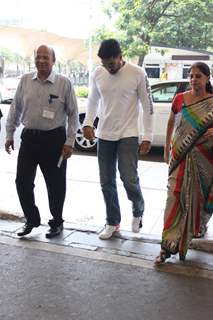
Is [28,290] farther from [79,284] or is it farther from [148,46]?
[148,46]

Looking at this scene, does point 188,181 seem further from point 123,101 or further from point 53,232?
point 53,232

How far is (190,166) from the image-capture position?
3.55m

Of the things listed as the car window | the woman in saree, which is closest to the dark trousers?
the woman in saree

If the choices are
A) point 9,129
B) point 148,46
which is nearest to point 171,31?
point 148,46

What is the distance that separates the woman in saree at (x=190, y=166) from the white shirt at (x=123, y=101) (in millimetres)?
370

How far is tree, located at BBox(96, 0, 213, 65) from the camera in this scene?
16.5 metres

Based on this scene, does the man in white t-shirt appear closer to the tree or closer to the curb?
the curb

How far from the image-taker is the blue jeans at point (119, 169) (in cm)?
394

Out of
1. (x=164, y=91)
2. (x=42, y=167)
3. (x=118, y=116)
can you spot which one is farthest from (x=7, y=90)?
(x=118, y=116)

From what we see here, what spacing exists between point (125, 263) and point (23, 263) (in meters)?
0.83

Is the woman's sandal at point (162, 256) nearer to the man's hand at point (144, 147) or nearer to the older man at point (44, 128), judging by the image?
the man's hand at point (144, 147)

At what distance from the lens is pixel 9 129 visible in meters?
4.21

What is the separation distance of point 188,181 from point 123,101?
0.91 m

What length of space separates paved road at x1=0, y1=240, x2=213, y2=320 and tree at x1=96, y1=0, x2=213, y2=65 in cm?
1384
